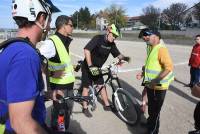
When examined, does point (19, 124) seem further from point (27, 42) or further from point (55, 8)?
point (55, 8)

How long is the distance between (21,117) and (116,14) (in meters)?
124

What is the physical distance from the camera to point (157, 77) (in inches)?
231

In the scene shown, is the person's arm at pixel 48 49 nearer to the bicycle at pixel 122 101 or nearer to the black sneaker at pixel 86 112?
the bicycle at pixel 122 101

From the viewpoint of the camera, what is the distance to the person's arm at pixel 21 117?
7.23 ft

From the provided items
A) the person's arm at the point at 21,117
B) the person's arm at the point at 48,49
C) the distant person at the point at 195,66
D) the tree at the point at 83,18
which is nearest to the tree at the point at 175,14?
the tree at the point at 83,18

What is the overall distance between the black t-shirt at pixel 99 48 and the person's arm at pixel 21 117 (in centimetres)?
532

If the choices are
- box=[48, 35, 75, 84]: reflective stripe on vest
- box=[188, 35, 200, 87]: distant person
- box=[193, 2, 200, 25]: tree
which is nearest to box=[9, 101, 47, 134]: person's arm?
box=[48, 35, 75, 84]: reflective stripe on vest

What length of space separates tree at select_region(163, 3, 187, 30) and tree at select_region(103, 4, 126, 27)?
20.1 meters

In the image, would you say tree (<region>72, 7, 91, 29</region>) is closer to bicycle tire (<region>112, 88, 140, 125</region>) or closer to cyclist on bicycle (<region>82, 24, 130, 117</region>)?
cyclist on bicycle (<region>82, 24, 130, 117</region>)

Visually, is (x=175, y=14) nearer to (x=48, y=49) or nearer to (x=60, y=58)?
(x=60, y=58)

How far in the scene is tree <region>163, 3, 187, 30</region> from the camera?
4139 inches

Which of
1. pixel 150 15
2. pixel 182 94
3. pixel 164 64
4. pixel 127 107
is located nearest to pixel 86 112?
pixel 127 107

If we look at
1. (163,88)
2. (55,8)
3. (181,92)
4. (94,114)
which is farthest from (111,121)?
(55,8)

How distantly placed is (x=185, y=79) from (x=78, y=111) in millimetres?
5445
